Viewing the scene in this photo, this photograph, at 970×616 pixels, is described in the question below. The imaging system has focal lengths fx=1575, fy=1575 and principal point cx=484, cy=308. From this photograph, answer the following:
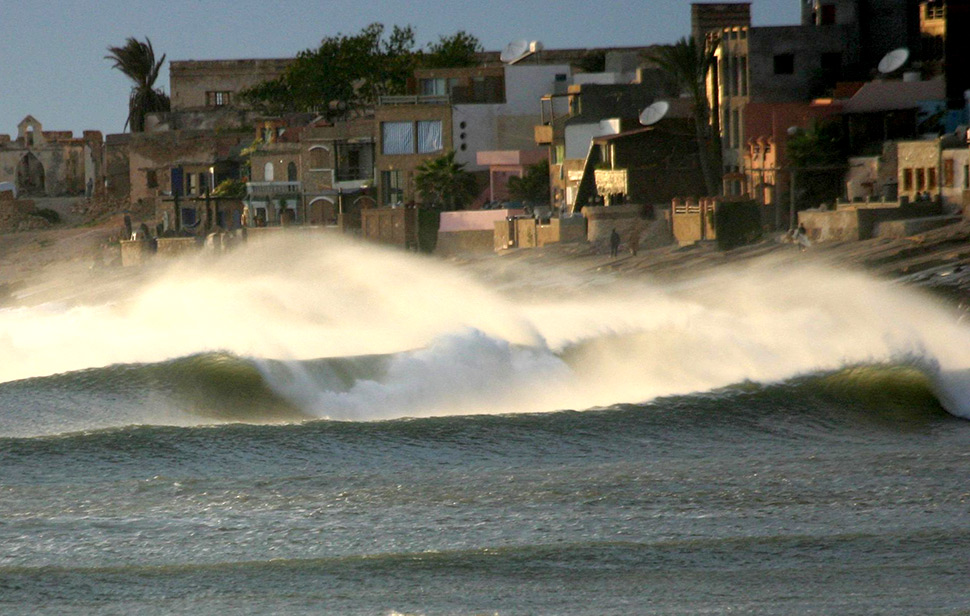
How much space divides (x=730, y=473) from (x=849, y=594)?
4525mm

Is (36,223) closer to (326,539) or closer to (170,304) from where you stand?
(170,304)

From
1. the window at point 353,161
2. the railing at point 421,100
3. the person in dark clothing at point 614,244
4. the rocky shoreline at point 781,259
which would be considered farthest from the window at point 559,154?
the person in dark clothing at point 614,244

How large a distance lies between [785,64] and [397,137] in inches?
740

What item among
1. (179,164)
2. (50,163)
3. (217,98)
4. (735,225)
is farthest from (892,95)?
(50,163)

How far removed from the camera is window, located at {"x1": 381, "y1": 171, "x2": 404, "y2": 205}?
6216 cm

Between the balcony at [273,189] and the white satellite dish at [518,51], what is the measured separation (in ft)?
33.6

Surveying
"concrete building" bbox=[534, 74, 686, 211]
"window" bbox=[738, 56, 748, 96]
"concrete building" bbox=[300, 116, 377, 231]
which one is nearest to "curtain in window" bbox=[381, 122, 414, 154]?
"concrete building" bbox=[300, 116, 377, 231]

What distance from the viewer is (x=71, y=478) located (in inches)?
617

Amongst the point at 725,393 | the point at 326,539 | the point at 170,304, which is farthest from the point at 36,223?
the point at 326,539

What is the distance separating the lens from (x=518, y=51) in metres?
66.7

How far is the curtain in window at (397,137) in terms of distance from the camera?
203 ft

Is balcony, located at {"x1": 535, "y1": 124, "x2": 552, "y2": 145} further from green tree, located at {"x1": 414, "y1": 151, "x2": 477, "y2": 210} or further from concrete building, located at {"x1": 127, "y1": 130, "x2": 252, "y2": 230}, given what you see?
concrete building, located at {"x1": 127, "y1": 130, "x2": 252, "y2": 230}

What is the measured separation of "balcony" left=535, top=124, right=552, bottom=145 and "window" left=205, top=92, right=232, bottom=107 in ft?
117

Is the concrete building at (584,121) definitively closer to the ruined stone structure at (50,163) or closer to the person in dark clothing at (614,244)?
the person in dark clothing at (614,244)
